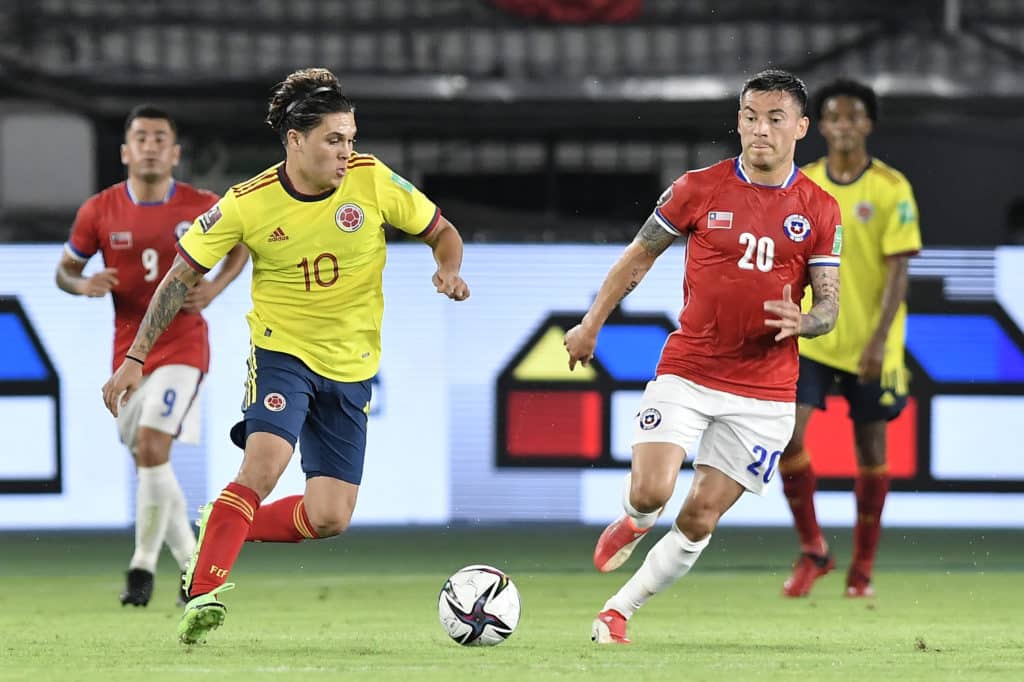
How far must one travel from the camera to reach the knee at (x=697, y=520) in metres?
5.88

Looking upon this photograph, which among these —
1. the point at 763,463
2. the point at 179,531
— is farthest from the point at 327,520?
the point at 179,531

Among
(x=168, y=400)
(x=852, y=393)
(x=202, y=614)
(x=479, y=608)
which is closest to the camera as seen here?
(x=202, y=614)

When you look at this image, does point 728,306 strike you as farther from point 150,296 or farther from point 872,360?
A: point 150,296

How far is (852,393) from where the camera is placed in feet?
26.2

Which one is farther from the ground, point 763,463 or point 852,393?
point 852,393

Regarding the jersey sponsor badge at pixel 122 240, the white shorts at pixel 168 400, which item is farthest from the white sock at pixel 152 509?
the jersey sponsor badge at pixel 122 240

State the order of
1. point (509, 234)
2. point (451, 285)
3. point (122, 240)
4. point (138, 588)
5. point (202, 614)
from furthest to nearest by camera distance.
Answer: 1. point (509, 234)
2. point (122, 240)
3. point (138, 588)
4. point (451, 285)
5. point (202, 614)

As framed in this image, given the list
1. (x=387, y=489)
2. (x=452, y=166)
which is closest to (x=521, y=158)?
(x=452, y=166)

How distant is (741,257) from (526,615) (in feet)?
6.71

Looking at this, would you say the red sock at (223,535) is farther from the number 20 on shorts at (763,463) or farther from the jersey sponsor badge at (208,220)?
the number 20 on shorts at (763,463)

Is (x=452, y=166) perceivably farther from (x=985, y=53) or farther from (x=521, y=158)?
(x=985, y=53)

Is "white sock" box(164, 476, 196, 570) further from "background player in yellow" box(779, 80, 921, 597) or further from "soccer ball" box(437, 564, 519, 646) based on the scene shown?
"background player in yellow" box(779, 80, 921, 597)

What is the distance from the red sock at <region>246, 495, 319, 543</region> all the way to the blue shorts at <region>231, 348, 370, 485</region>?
0.13m

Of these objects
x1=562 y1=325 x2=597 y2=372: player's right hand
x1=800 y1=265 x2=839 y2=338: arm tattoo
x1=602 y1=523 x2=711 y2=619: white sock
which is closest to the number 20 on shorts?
x1=602 y1=523 x2=711 y2=619: white sock
